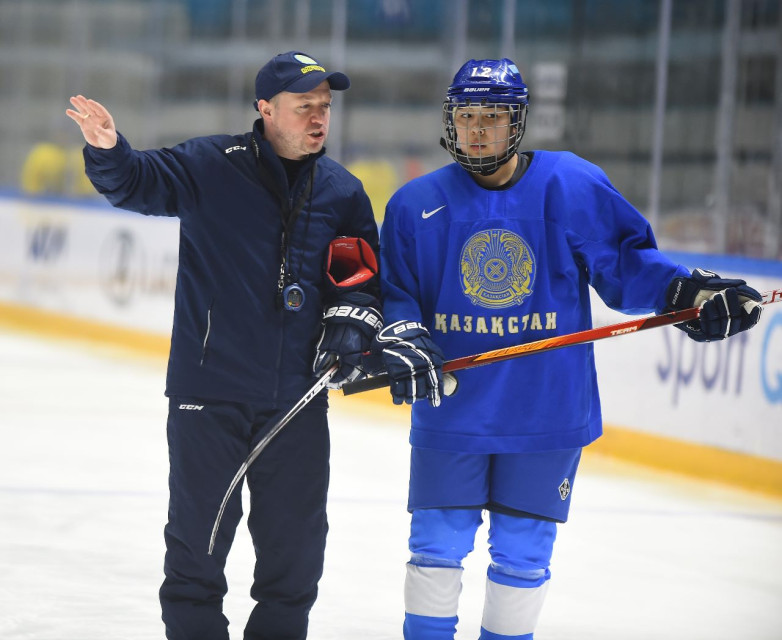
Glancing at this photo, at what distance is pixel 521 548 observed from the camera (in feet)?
7.64

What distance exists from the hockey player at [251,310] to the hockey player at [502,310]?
14 centimetres

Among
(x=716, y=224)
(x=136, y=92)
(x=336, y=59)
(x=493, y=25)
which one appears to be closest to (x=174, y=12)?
(x=136, y=92)

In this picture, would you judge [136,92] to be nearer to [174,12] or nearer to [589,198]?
[174,12]

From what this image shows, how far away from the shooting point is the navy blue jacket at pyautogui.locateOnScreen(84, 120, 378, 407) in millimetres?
2357

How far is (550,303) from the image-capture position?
91.2 inches

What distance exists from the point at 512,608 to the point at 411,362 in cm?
49

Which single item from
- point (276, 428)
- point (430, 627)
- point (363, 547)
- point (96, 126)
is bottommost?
point (363, 547)

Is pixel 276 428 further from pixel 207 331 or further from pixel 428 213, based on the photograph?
pixel 428 213

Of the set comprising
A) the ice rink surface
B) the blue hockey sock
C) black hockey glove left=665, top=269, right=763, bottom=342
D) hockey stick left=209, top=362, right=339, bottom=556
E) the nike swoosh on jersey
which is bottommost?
the ice rink surface

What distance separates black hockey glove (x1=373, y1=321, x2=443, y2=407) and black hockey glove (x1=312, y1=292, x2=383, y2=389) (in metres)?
0.06

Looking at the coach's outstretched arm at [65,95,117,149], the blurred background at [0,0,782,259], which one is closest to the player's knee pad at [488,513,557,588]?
the coach's outstretched arm at [65,95,117,149]

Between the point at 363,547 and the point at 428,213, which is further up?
the point at 428,213

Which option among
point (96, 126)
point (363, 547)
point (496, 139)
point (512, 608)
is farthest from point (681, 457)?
point (96, 126)

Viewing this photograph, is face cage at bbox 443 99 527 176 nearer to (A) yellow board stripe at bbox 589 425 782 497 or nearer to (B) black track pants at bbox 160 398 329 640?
(B) black track pants at bbox 160 398 329 640
